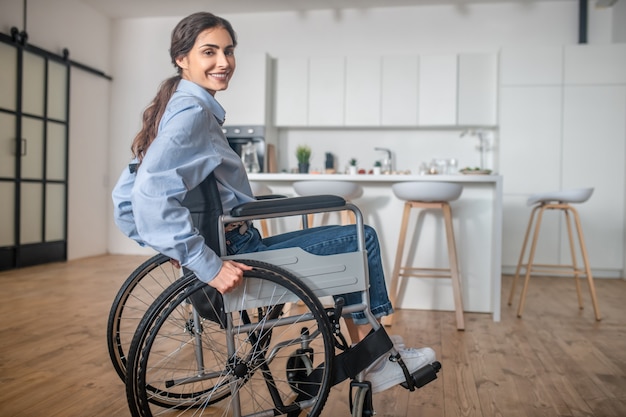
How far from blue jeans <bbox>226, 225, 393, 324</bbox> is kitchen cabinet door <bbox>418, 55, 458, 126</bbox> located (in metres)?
4.41

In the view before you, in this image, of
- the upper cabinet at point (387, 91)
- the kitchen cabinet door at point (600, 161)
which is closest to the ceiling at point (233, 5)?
the upper cabinet at point (387, 91)

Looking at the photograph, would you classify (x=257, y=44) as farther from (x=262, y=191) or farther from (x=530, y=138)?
(x=262, y=191)

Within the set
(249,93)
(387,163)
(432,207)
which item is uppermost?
(249,93)

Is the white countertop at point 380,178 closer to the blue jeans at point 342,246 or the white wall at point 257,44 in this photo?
the blue jeans at point 342,246

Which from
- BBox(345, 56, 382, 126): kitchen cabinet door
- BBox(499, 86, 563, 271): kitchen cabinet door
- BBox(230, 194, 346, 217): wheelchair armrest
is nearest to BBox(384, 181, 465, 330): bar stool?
Result: BBox(230, 194, 346, 217): wheelchair armrest

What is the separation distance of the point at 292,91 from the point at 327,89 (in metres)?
0.38

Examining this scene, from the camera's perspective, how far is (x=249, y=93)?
5781mm

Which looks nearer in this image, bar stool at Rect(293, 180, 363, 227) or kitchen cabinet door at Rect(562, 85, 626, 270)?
bar stool at Rect(293, 180, 363, 227)

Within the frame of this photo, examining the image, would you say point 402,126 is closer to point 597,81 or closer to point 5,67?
point 597,81

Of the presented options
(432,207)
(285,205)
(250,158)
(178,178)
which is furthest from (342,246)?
(250,158)

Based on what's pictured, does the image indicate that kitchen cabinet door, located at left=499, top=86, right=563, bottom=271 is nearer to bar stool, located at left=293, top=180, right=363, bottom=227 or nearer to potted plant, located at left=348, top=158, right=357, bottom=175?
potted plant, located at left=348, top=158, right=357, bottom=175

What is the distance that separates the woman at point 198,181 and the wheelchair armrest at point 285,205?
111mm

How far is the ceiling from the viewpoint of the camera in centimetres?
582

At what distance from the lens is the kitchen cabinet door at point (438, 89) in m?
5.60
